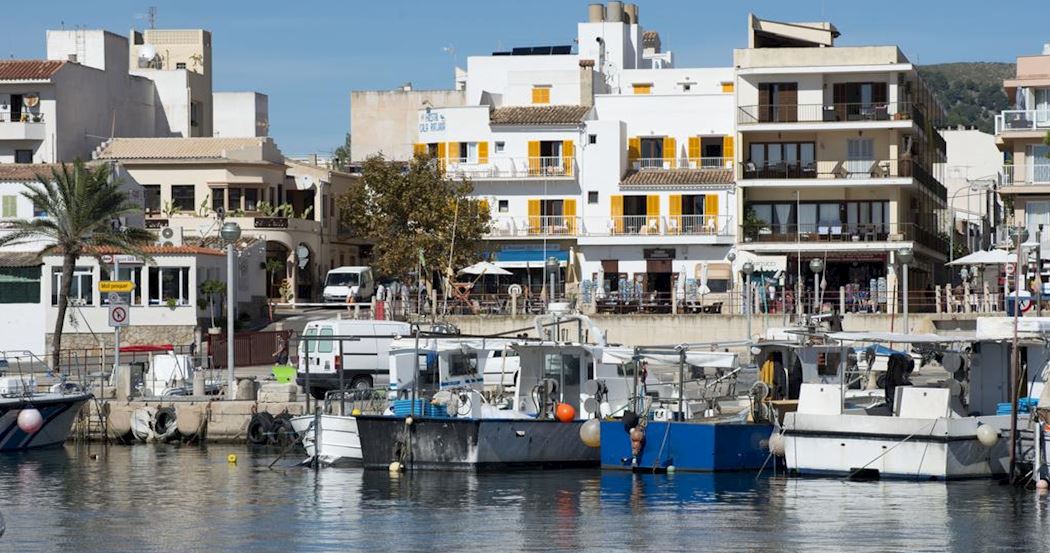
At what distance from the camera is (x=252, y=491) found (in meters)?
36.9

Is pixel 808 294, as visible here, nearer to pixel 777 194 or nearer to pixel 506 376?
pixel 777 194

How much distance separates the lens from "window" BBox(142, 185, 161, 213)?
8269cm

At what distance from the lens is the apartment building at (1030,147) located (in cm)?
7094

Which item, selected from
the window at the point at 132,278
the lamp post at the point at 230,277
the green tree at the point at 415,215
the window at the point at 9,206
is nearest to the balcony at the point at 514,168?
the green tree at the point at 415,215

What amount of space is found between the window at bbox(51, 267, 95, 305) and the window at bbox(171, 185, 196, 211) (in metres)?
15.9

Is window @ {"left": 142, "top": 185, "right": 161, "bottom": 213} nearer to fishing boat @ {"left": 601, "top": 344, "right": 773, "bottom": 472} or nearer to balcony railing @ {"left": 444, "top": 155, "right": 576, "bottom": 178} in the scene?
balcony railing @ {"left": 444, "top": 155, "right": 576, "bottom": 178}

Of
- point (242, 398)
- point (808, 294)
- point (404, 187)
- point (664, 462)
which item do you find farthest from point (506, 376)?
point (404, 187)

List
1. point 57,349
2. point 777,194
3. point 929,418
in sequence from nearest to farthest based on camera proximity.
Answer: point 929,418 → point 57,349 → point 777,194

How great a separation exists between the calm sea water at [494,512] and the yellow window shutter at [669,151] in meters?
42.0

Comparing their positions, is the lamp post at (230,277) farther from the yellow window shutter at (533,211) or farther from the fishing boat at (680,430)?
the yellow window shutter at (533,211)

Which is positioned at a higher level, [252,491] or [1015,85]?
[1015,85]

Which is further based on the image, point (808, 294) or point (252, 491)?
point (808, 294)

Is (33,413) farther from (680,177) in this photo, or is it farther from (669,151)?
(669,151)

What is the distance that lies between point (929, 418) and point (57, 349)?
31512mm
